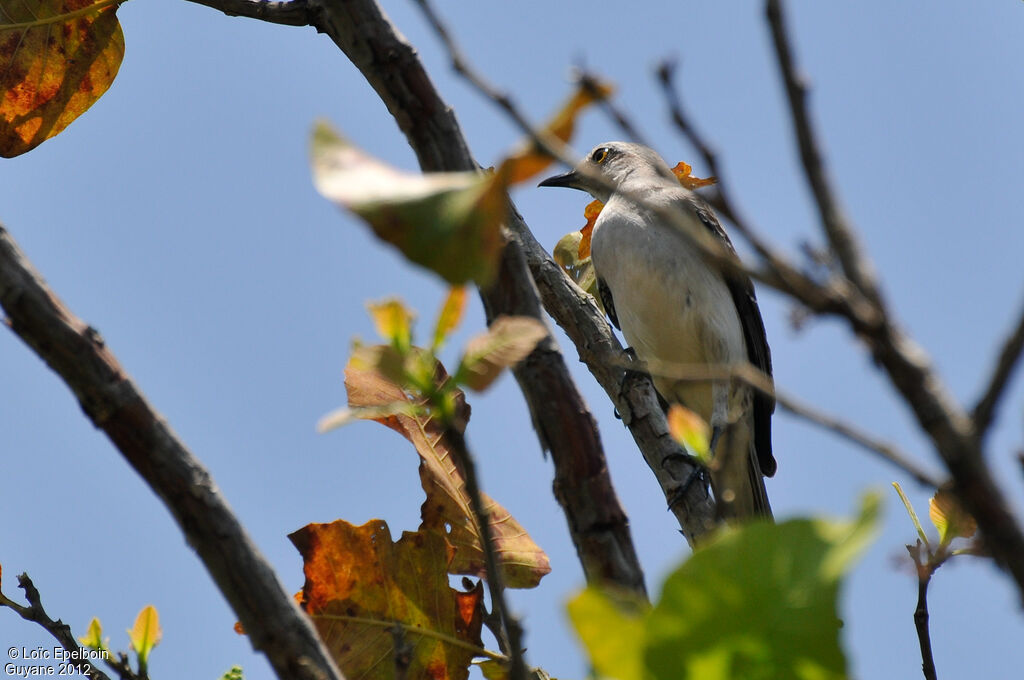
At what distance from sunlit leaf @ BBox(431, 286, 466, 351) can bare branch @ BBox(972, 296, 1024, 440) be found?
2.48ft

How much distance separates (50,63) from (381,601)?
2.23m

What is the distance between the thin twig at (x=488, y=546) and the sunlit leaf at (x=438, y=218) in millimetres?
437

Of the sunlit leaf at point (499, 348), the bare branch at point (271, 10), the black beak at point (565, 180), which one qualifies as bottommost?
the sunlit leaf at point (499, 348)

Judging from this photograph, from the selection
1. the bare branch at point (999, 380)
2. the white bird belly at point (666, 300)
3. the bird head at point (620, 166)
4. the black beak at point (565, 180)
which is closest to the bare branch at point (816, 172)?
the bare branch at point (999, 380)

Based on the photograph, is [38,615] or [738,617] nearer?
[738,617]

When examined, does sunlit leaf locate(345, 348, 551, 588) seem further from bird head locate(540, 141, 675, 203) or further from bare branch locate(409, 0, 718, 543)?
bird head locate(540, 141, 675, 203)

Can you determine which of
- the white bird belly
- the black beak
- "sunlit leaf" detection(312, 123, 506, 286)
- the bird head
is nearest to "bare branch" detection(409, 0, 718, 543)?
the white bird belly

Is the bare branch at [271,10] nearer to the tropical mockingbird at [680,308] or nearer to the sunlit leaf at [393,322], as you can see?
the sunlit leaf at [393,322]

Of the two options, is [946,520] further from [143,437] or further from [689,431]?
[143,437]

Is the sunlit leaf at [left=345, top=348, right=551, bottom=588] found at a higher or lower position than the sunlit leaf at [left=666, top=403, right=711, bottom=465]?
higher

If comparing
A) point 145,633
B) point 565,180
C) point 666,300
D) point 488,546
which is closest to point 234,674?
point 145,633

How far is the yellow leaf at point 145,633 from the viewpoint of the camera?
263 cm

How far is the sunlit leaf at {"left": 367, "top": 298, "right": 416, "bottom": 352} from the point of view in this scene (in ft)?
5.30

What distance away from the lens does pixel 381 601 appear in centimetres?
283
